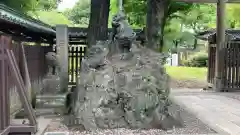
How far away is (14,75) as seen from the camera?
17.8 feet

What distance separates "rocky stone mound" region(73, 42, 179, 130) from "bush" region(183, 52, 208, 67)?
71.2 feet

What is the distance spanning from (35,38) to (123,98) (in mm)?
5643

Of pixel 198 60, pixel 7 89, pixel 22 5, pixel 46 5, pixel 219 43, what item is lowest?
pixel 7 89

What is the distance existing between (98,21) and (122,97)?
308 centimetres

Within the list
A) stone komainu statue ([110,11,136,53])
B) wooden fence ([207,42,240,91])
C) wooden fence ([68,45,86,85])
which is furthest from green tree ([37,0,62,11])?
stone komainu statue ([110,11,136,53])

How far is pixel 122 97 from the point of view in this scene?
6578 mm

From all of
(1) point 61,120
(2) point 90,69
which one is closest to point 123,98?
(2) point 90,69

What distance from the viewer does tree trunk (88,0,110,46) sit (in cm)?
886

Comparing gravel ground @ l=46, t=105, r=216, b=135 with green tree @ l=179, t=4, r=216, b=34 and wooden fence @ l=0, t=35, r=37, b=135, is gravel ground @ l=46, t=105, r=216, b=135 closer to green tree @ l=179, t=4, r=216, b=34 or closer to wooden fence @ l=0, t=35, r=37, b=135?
wooden fence @ l=0, t=35, r=37, b=135

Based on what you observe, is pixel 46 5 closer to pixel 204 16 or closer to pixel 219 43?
pixel 204 16

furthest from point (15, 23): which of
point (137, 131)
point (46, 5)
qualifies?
point (46, 5)

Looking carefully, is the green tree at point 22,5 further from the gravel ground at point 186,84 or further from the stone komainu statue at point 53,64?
the gravel ground at point 186,84

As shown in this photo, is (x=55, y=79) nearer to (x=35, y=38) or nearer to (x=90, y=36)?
(x=90, y=36)

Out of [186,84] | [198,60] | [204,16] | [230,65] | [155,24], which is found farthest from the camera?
[198,60]
